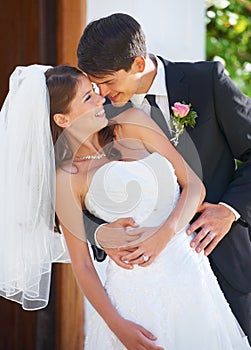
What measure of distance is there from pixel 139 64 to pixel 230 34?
169 inches

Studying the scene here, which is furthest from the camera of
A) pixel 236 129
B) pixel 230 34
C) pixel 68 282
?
pixel 230 34

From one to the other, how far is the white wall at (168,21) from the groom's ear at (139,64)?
1.28m

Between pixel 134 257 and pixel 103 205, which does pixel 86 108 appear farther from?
pixel 134 257

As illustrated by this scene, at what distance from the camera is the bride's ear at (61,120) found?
3.21 m

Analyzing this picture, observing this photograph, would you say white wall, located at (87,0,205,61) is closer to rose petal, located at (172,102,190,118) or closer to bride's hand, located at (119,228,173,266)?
rose petal, located at (172,102,190,118)

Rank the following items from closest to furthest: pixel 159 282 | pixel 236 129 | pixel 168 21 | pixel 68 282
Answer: pixel 159 282, pixel 236 129, pixel 68 282, pixel 168 21

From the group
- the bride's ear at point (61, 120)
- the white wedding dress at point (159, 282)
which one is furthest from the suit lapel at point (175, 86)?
the bride's ear at point (61, 120)

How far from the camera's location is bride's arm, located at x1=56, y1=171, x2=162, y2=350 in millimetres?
3055

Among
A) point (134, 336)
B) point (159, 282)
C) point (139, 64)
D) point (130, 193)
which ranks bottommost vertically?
point (134, 336)

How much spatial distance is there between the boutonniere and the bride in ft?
0.22

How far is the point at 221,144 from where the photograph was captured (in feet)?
10.9

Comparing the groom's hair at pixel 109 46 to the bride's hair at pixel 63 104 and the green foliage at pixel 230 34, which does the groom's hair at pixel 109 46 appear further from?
the green foliage at pixel 230 34

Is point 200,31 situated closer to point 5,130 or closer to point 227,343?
point 5,130

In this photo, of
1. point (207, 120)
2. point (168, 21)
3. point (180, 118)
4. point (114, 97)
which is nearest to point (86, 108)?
point (114, 97)
